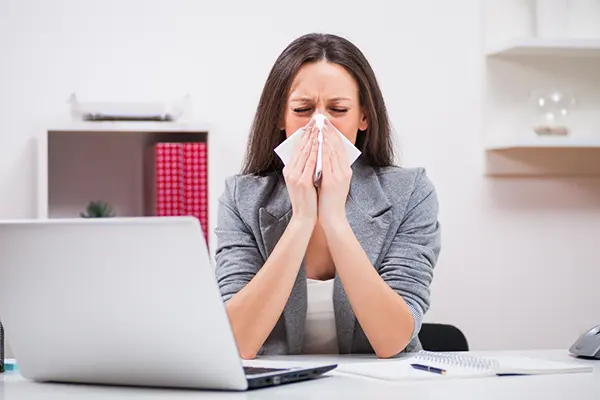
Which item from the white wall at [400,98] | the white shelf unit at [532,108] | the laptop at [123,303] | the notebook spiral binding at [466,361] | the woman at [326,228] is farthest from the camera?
the white shelf unit at [532,108]

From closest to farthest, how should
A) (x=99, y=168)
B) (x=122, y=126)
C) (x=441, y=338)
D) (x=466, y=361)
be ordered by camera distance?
(x=466, y=361), (x=441, y=338), (x=122, y=126), (x=99, y=168)

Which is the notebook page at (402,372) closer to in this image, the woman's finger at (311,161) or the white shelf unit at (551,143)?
the woman's finger at (311,161)

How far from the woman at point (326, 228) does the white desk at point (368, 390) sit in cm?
40

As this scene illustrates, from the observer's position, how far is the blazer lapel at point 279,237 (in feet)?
5.95

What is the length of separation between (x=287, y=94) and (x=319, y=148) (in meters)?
0.18

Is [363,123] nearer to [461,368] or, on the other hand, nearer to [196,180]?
[461,368]

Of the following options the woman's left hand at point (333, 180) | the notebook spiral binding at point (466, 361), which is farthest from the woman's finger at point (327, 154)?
the notebook spiral binding at point (466, 361)

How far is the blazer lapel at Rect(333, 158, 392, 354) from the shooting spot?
5.96 ft

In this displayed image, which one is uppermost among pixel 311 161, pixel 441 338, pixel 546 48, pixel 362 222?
pixel 546 48

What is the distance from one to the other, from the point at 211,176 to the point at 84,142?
1.51 feet

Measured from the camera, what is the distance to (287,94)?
1956 millimetres

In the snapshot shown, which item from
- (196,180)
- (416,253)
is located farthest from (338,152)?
(196,180)

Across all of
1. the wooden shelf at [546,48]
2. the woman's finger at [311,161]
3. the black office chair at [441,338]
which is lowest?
the black office chair at [441,338]

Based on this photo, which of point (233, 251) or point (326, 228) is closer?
point (326, 228)
